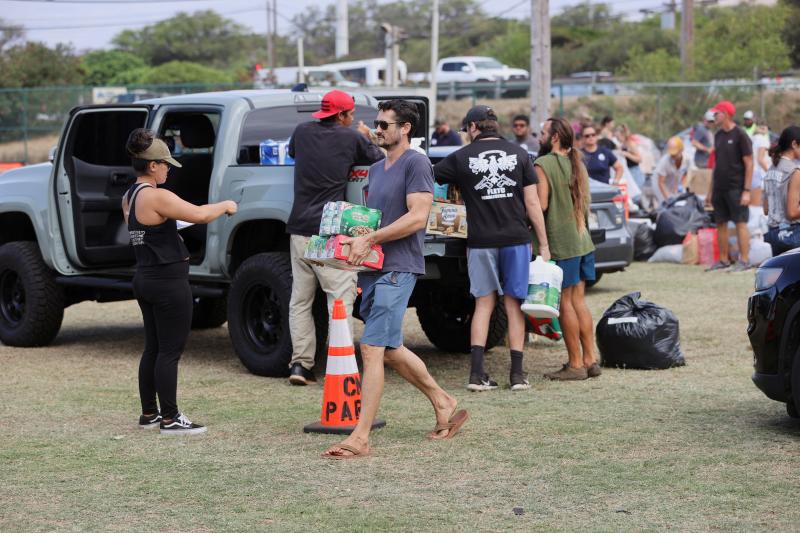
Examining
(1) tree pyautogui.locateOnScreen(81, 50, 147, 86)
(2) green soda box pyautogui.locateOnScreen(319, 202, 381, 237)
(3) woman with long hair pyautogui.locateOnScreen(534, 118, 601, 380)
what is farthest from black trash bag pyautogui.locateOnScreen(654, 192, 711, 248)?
(1) tree pyautogui.locateOnScreen(81, 50, 147, 86)

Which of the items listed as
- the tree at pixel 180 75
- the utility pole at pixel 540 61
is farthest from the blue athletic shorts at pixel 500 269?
the tree at pixel 180 75

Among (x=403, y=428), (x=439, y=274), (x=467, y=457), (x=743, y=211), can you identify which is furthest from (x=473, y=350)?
(x=743, y=211)

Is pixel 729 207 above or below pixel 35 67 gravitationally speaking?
below

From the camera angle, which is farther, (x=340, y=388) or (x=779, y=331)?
(x=340, y=388)

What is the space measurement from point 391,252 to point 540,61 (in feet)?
38.5

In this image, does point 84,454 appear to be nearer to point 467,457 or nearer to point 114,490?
point 114,490

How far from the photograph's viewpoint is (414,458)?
266 inches

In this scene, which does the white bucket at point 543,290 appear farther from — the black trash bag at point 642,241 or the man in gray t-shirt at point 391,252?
the black trash bag at point 642,241

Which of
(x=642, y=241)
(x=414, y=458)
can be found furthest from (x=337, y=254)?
(x=642, y=241)

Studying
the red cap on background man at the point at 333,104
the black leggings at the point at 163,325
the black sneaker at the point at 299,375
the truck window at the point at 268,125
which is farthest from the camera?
the truck window at the point at 268,125

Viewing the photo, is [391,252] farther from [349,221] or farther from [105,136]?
[105,136]

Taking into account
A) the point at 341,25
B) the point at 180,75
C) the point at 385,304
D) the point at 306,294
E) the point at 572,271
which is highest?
the point at 341,25

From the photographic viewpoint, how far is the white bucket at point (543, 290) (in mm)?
8720

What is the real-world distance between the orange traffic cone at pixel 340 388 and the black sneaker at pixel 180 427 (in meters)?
0.64
